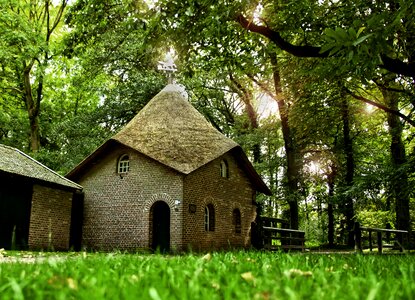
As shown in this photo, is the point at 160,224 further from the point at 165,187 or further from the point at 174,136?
the point at 174,136

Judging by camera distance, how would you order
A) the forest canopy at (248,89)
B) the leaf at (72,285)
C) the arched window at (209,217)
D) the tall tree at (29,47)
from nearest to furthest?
the leaf at (72,285)
the forest canopy at (248,89)
the arched window at (209,217)
the tall tree at (29,47)

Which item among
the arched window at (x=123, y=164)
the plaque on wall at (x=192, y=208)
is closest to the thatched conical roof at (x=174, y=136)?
the arched window at (x=123, y=164)

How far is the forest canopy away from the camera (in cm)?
983

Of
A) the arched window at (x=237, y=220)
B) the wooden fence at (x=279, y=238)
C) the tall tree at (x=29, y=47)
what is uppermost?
the tall tree at (x=29, y=47)

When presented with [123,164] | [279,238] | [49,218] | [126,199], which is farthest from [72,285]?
[123,164]

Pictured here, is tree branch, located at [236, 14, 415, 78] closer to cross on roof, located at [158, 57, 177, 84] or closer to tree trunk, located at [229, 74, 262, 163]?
cross on roof, located at [158, 57, 177, 84]

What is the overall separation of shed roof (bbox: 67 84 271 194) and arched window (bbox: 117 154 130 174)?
104cm

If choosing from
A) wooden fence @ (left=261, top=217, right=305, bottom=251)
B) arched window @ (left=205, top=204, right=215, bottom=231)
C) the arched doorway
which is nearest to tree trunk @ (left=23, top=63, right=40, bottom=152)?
the arched doorway

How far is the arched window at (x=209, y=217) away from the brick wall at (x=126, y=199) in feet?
7.59

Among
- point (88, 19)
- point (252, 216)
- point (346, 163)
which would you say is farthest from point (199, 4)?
point (346, 163)

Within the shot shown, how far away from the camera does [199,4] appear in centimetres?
725

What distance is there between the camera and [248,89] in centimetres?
3262

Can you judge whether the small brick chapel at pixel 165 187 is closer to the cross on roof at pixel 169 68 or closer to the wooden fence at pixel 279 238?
the wooden fence at pixel 279 238

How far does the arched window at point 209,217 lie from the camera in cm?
2145
